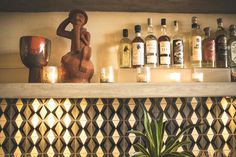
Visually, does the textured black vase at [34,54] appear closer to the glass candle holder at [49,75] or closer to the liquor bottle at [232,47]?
the glass candle holder at [49,75]

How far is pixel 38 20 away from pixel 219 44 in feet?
3.72

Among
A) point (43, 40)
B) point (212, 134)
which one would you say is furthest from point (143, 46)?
point (212, 134)

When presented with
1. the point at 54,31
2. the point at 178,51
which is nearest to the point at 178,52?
the point at 178,51

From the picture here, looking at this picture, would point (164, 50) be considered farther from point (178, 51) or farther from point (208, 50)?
point (208, 50)

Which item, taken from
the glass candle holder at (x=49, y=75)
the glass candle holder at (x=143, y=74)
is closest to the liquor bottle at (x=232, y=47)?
the glass candle holder at (x=143, y=74)

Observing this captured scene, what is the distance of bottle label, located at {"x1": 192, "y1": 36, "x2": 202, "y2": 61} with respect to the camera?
1882 mm

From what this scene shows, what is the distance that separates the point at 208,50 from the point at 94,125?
83cm

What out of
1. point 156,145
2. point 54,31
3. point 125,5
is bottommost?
point 156,145

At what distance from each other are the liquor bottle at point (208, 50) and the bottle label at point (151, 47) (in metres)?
0.32

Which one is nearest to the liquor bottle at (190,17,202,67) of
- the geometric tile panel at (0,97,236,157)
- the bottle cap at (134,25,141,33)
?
the geometric tile panel at (0,97,236,157)

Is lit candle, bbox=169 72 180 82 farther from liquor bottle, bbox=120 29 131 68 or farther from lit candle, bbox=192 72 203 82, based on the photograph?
liquor bottle, bbox=120 29 131 68

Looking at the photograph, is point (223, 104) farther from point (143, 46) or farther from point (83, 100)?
point (83, 100)

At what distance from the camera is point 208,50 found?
191 cm

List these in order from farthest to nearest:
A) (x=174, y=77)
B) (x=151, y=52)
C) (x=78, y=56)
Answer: (x=174, y=77) < (x=151, y=52) < (x=78, y=56)
